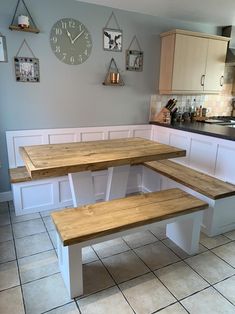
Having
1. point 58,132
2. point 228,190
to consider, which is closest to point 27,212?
point 58,132

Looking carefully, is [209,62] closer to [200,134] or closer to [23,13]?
[200,134]

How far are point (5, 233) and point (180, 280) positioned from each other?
1625 millimetres

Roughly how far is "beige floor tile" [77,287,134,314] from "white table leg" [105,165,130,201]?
0.89 meters

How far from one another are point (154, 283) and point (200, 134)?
1.65 metres

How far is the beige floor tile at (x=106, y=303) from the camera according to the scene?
1.43m

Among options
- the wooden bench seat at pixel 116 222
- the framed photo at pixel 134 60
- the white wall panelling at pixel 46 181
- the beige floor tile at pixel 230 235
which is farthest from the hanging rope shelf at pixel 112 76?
the beige floor tile at pixel 230 235

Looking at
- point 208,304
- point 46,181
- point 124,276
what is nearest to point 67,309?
point 124,276

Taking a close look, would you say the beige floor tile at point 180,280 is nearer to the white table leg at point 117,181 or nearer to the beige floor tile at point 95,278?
the beige floor tile at point 95,278

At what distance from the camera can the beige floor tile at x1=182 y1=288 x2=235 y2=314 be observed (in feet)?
4.74

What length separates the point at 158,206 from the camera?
5.95ft

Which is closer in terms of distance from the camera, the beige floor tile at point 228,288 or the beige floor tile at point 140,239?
the beige floor tile at point 228,288

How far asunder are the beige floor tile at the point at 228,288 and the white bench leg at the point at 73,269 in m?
0.96

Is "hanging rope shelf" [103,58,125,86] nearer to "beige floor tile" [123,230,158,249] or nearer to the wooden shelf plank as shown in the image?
the wooden shelf plank

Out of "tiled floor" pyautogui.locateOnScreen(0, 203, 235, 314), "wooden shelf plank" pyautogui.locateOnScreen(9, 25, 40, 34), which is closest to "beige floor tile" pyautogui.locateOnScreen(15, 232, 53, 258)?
"tiled floor" pyautogui.locateOnScreen(0, 203, 235, 314)
